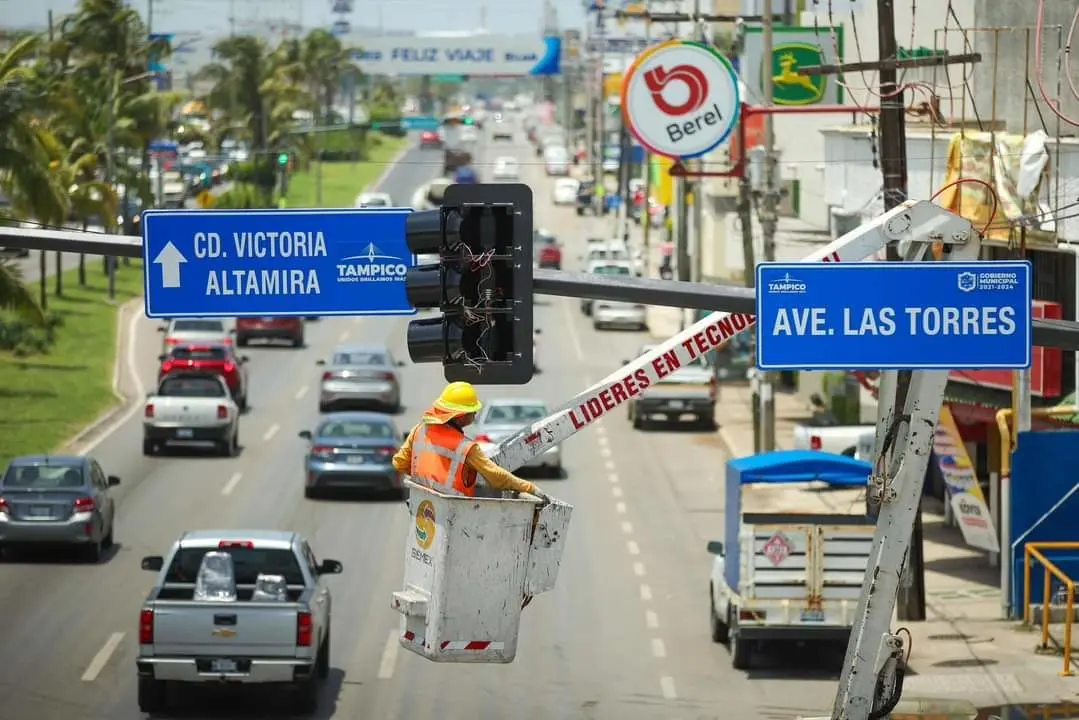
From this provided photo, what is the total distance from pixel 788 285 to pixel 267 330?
5077 centimetres

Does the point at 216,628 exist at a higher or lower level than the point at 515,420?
higher

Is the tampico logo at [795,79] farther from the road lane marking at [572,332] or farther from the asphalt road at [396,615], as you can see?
the road lane marking at [572,332]

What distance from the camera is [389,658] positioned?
24.8 metres

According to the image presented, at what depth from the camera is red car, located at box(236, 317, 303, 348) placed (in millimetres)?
62250

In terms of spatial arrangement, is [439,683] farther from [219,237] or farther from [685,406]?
[685,406]

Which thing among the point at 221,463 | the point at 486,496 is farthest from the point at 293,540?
the point at 221,463

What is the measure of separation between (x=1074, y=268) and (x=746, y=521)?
9.15m

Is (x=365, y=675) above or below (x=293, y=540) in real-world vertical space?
below

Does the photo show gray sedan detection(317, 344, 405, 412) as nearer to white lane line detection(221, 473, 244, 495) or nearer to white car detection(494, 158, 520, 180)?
white lane line detection(221, 473, 244, 495)

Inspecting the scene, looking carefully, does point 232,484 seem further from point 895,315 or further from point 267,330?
point 895,315

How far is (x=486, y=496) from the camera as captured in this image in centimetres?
1244

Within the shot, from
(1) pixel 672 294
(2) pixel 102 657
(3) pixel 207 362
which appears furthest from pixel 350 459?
(1) pixel 672 294

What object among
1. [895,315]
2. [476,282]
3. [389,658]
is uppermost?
[476,282]

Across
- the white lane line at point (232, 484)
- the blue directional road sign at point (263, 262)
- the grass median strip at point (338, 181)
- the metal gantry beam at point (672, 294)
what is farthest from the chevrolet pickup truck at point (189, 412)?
the grass median strip at point (338, 181)
